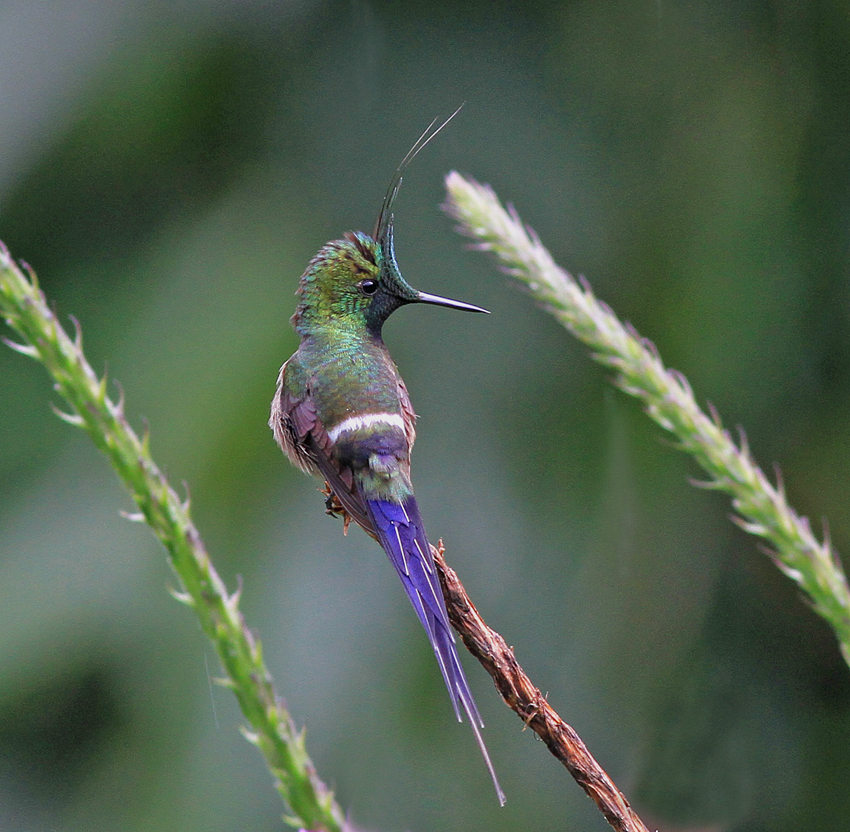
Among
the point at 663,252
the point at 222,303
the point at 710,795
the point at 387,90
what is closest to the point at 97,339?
the point at 222,303

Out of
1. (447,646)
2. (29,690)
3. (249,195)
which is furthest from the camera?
(249,195)

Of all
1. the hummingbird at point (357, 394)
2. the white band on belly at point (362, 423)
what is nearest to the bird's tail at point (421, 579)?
the hummingbird at point (357, 394)

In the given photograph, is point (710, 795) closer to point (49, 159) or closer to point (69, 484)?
point (69, 484)

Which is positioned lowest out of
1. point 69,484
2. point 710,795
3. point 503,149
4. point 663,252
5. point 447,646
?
point 710,795

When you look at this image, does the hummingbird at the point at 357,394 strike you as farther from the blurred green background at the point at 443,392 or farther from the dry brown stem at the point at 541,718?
the blurred green background at the point at 443,392

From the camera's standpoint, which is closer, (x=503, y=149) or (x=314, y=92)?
(x=503, y=149)

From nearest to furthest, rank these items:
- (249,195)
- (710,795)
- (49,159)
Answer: (710,795) → (49,159) → (249,195)

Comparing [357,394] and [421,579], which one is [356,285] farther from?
[421,579]

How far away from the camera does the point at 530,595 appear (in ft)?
11.0

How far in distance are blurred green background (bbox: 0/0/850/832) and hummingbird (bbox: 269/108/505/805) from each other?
119 cm

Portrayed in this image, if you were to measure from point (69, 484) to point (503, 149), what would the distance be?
2.17 metres

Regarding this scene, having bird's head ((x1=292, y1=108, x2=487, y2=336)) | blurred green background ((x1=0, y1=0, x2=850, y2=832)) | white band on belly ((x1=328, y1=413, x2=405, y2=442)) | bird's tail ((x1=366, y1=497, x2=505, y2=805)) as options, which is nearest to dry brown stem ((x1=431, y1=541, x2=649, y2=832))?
bird's tail ((x1=366, y1=497, x2=505, y2=805))

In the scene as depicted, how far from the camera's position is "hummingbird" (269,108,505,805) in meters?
1.80

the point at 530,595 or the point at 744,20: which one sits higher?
the point at 744,20
